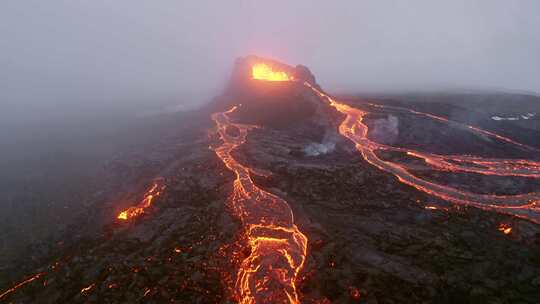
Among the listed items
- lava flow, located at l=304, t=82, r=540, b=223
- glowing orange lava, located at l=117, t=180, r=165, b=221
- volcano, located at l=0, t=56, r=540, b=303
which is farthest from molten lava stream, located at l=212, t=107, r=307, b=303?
lava flow, located at l=304, t=82, r=540, b=223

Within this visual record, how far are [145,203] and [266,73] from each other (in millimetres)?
92043

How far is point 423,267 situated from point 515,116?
8025 centimetres

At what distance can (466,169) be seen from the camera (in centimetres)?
4447

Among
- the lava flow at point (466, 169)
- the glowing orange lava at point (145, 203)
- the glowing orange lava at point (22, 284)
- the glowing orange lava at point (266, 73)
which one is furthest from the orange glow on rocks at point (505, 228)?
the glowing orange lava at point (266, 73)

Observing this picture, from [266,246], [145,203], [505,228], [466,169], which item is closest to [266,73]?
[466,169]

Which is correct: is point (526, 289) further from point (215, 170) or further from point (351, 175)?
point (215, 170)

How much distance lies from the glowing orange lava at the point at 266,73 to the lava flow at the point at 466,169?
47502 mm

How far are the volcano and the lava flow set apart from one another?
0.24m

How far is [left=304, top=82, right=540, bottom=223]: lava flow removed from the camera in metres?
34.0

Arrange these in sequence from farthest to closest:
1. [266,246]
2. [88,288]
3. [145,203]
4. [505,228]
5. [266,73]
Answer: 1. [266,73]
2. [145,203]
3. [505,228]
4. [266,246]
5. [88,288]

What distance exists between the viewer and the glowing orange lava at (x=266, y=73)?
360 feet

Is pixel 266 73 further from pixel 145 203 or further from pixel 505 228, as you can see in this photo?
pixel 505 228

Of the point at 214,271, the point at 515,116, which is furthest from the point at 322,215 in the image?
the point at 515,116

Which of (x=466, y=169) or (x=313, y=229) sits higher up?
(x=466, y=169)
